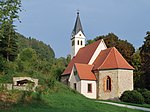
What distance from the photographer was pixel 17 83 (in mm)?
25312

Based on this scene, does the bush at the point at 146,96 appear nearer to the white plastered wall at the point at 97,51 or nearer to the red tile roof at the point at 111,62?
the red tile roof at the point at 111,62

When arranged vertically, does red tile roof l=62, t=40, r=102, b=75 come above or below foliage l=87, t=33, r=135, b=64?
below

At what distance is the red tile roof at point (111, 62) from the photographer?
3788cm

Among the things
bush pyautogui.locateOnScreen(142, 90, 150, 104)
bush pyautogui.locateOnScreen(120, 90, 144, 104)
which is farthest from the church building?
bush pyautogui.locateOnScreen(142, 90, 150, 104)

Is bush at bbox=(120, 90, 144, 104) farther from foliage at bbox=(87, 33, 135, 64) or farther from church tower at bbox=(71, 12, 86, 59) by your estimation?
church tower at bbox=(71, 12, 86, 59)

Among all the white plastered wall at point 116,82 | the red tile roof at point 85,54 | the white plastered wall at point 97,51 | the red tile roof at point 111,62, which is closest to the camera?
the white plastered wall at point 116,82

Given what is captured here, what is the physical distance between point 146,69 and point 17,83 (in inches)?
969

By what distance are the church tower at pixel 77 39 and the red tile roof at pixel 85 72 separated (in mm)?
10226

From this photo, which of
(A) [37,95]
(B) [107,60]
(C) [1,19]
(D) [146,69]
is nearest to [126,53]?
(D) [146,69]

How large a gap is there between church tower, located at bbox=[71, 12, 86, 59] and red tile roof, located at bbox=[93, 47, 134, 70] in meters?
10.5

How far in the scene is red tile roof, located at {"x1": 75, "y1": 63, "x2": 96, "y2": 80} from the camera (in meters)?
38.7

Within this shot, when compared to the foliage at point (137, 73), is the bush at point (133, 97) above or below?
below

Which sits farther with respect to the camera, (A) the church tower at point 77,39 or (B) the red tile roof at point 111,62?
(A) the church tower at point 77,39

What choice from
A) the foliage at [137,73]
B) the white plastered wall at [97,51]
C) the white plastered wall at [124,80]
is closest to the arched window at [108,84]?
the white plastered wall at [124,80]
